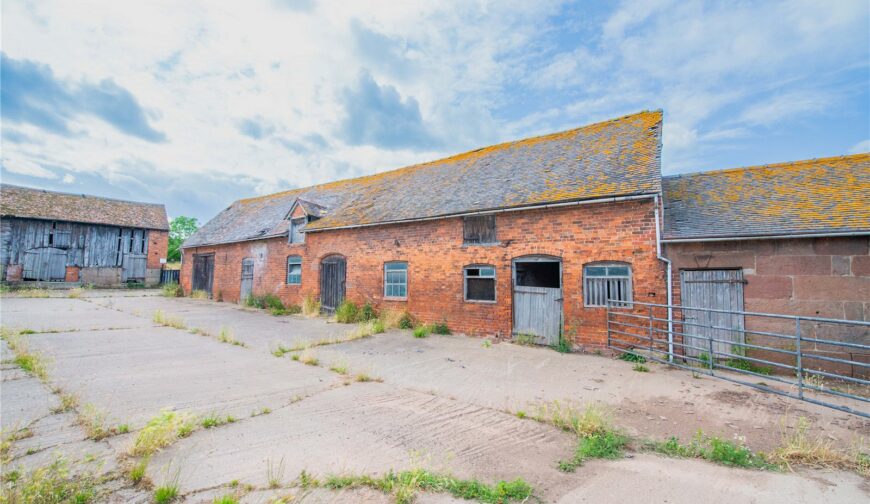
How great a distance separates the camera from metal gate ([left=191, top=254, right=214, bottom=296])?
22.1m

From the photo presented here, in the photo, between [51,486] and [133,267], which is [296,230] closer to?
[51,486]

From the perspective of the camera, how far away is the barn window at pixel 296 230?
1686 cm

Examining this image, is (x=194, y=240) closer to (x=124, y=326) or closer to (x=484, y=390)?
(x=124, y=326)

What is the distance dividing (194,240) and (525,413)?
2513 cm

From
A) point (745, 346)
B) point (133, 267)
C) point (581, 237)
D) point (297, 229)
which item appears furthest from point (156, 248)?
point (745, 346)

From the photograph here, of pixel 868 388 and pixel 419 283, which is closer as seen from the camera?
pixel 868 388

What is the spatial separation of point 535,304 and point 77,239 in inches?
1270

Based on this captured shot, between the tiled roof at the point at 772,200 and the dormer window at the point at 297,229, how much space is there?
13957mm

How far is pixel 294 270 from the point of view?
56.0ft

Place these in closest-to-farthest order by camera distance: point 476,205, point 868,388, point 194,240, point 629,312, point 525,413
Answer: point 525,413 < point 868,388 < point 629,312 < point 476,205 < point 194,240

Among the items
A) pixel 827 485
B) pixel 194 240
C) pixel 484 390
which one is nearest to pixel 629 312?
pixel 484 390

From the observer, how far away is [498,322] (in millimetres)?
10844

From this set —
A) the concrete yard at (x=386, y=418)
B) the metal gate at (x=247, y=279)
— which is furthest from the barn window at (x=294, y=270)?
the concrete yard at (x=386, y=418)

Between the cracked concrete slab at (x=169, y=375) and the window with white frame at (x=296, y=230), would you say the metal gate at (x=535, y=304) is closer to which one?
the cracked concrete slab at (x=169, y=375)
